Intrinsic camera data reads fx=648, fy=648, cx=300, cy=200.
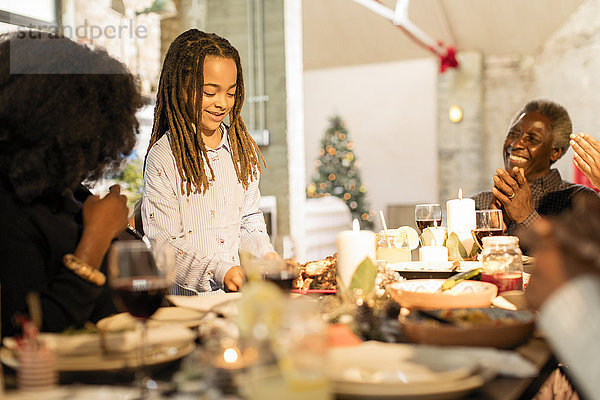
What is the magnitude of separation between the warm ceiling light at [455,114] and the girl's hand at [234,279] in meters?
9.78

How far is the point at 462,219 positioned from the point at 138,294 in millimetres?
1586

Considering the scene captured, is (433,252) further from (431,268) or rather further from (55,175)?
(55,175)

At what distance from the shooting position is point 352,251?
1409 mm

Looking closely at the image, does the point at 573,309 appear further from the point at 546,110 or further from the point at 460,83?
the point at 460,83

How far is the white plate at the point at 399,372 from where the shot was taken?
0.81m

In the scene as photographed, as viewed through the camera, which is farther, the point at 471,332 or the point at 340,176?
the point at 340,176

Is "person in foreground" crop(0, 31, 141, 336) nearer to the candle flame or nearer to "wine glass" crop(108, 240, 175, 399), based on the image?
Answer: "wine glass" crop(108, 240, 175, 399)

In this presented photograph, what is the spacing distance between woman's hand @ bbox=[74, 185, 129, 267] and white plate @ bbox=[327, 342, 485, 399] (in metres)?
0.61

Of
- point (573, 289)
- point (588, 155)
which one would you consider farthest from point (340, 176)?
point (573, 289)

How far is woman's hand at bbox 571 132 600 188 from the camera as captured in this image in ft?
9.09

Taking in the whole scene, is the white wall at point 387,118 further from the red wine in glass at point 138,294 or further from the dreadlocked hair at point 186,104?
the red wine in glass at point 138,294

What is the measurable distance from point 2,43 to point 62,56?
13cm

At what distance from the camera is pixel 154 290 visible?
102cm

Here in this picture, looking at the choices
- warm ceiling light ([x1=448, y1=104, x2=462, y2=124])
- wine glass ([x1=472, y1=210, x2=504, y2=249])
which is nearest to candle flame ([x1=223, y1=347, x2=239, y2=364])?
Answer: wine glass ([x1=472, y1=210, x2=504, y2=249])
